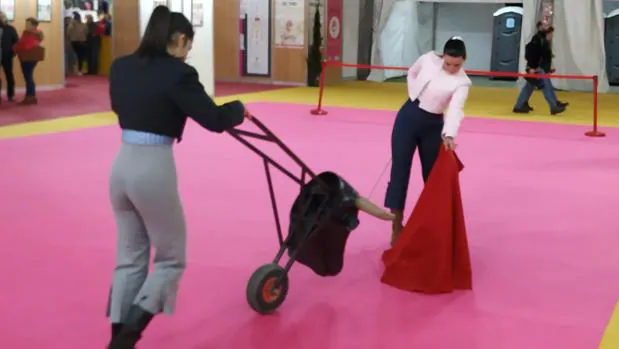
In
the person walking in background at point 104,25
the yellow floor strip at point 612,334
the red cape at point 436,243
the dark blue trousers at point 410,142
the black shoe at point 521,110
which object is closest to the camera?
the yellow floor strip at point 612,334

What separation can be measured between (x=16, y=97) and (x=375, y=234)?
1069 centimetres

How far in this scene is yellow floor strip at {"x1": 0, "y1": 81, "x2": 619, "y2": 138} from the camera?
12034 mm

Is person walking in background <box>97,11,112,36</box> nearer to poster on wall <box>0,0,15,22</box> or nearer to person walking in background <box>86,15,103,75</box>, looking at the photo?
person walking in background <box>86,15,103,75</box>

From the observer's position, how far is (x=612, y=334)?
172 inches

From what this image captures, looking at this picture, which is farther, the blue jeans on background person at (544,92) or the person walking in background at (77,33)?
the person walking in background at (77,33)

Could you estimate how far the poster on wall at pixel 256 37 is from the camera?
1939cm

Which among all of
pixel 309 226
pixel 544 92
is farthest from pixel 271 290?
pixel 544 92

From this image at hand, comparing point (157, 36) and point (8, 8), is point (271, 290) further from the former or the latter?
point (8, 8)

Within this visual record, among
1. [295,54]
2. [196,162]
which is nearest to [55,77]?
[295,54]

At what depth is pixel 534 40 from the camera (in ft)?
45.6

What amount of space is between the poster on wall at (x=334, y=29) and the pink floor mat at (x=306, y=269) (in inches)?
386

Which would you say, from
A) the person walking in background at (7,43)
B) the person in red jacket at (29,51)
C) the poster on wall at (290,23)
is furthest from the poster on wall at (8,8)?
the poster on wall at (290,23)

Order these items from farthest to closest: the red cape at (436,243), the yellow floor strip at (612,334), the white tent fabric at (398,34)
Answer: the white tent fabric at (398,34), the red cape at (436,243), the yellow floor strip at (612,334)

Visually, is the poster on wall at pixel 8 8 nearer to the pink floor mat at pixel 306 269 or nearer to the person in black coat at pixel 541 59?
the pink floor mat at pixel 306 269
